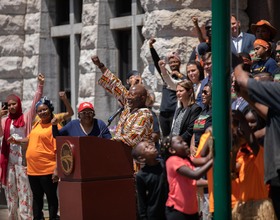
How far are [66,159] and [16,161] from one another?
10.8 ft

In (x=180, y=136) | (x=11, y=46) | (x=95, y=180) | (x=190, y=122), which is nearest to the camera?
(x=180, y=136)

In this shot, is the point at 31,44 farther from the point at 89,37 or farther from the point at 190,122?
the point at 190,122

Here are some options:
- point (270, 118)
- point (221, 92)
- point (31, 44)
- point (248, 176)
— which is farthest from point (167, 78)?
point (31, 44)

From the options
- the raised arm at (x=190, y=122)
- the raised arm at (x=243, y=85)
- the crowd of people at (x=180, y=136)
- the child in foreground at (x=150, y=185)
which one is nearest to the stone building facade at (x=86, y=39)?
the crowd of people at (x=180, y=136)

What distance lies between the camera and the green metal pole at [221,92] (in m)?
7.13

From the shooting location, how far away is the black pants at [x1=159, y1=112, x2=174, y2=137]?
13180mm

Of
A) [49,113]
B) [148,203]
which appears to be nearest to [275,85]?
[148,203]

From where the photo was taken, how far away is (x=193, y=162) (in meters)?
8.66

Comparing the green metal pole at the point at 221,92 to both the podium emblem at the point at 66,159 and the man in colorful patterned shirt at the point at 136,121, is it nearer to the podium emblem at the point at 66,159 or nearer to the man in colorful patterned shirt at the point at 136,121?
the podium emblem at the point at 66,159

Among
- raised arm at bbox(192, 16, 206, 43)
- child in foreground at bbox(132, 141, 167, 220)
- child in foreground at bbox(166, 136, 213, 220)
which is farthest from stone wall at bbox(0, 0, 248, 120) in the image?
Answer: child in foreground at bbox(166, 136, 213, 220)

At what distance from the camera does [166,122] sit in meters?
13.2

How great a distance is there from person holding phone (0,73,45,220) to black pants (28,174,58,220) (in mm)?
347

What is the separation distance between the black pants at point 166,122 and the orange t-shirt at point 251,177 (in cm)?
450

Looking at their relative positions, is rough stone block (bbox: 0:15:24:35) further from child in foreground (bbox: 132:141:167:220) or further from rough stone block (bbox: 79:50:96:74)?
child in foreground (bbox: 132:141:167:220)
